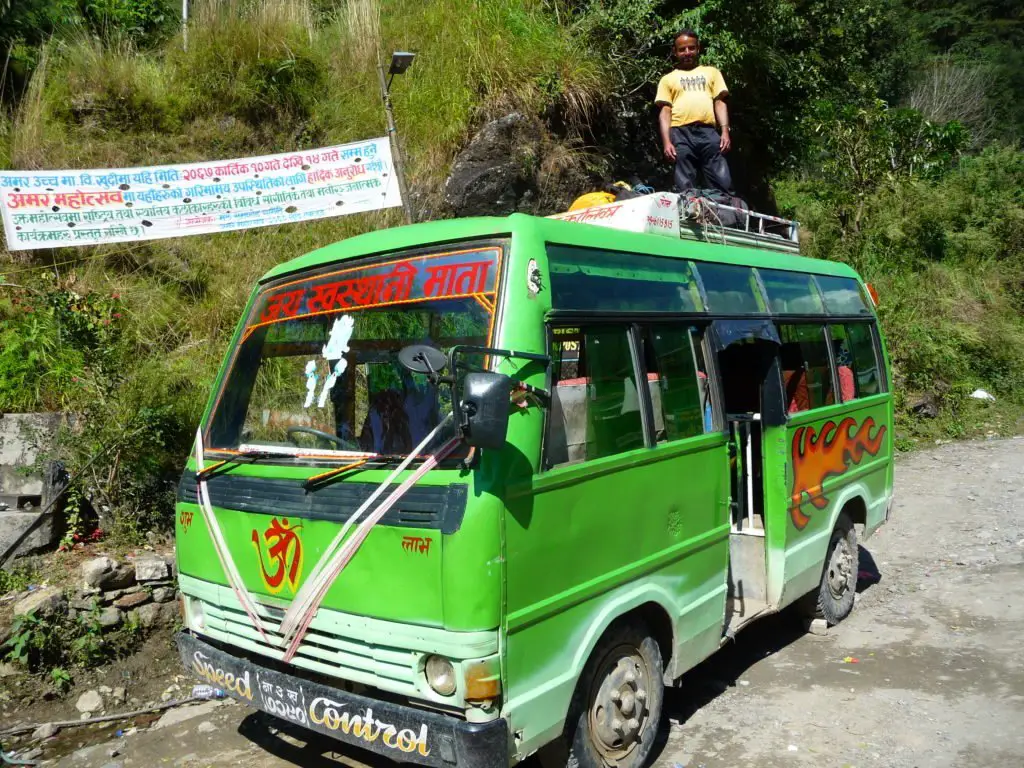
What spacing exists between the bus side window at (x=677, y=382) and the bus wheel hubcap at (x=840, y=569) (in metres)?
2.34

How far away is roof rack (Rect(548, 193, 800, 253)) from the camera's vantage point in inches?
187

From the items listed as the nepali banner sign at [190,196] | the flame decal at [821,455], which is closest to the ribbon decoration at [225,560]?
the flame decal at [821,455]

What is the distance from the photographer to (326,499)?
10.8ft

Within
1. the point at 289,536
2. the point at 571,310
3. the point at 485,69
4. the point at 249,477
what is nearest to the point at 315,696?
the point at 289,536

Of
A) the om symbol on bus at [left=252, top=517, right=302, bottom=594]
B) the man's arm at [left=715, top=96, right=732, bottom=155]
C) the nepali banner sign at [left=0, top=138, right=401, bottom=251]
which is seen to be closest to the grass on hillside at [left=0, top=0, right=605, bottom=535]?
the nepali banner sign at [left=0, top=138, right=401, bottom=251]

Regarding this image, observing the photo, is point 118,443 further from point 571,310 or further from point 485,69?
point 485,69

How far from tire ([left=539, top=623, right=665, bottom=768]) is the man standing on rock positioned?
5.22 meters

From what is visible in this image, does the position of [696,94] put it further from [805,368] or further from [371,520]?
[371,520]

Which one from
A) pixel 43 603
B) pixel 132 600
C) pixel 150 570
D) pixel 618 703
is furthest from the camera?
pixel 150 570

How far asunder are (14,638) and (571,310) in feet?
13.3

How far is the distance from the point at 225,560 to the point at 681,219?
340cm

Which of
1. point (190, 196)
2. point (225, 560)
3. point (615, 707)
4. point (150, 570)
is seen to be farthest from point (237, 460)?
point (190, 196)

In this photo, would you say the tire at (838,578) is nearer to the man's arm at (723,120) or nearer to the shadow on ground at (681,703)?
the shadow on ground at (681,703)

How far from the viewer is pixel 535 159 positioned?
11.0m
